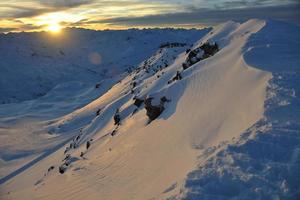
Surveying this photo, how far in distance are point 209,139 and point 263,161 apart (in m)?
2.87

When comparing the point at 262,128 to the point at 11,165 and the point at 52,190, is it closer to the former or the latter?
the point at 52,190

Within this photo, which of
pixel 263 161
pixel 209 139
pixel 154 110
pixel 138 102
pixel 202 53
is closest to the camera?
pixel 263 161

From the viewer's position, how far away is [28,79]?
192m

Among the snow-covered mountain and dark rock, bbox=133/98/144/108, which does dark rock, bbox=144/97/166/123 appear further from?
dark rock, bbox=133/98/144/108

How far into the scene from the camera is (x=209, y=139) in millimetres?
11359

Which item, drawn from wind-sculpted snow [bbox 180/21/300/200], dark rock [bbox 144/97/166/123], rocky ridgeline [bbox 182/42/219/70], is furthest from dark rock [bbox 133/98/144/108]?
wind-sculpted snow [bbox 180/21/300/200]

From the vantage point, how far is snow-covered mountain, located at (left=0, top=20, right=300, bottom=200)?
8484 millimetres

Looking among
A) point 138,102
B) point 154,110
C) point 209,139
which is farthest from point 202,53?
point 209,139

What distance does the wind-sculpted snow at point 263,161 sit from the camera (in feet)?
26.0

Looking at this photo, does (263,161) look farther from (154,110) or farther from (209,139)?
(154,110)

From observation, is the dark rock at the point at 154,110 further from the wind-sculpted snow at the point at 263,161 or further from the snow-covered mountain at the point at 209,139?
the wind-sculpted snow at the point at 263,161

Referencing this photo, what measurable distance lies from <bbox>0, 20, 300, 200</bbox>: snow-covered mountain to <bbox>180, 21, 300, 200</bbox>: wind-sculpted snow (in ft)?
0.07

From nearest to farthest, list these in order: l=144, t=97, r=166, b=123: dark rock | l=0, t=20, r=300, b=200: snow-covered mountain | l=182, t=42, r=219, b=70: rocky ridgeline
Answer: l=0, t=20, r=300, b=200: snow-covered mountain → l=144, t=97, r=166, b=123: dark rock → l=182, t=42, r=219, b=70: rocky ridgeline

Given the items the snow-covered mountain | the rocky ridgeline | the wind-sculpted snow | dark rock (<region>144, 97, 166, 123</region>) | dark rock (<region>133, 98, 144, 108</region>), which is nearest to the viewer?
the wind-sculpted snow
